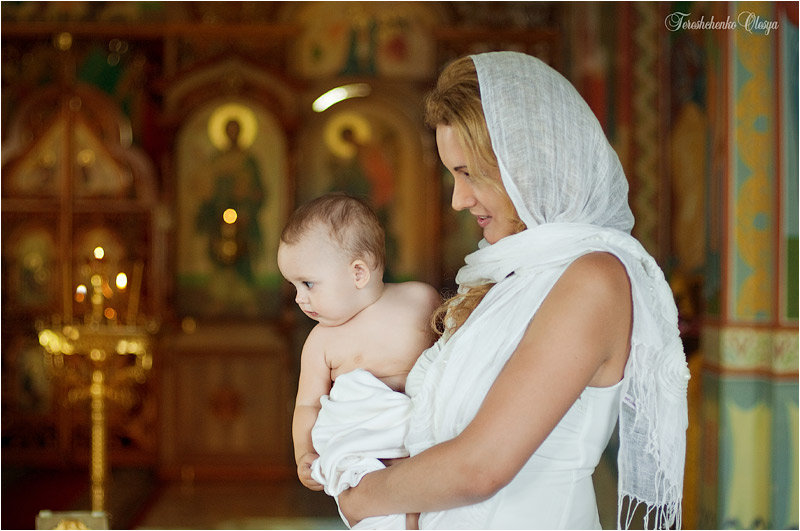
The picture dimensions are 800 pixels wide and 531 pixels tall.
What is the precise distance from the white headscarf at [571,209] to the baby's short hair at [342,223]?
0.77ft

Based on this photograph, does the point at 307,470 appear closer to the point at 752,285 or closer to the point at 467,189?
the point at 467,189

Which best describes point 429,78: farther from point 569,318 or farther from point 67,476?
point 569,318

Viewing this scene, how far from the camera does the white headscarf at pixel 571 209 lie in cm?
144

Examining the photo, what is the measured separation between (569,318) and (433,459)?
319mm

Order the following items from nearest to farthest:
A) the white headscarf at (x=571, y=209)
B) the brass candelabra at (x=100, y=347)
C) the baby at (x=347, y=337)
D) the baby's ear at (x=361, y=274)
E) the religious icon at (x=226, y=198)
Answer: the white headscarf at (x=571, y=209)
the baby at (x=347, y=337)
the baby's ear at (x=361, y=274)
the brass candelabra at (x=100, y=347)
the religious icon at (x=226, y=198)

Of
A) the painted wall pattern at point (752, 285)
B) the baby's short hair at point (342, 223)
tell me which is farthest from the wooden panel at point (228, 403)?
the baby's short hair at point (342, 223)

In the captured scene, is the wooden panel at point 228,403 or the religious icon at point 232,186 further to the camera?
the religious icon at point 232,186

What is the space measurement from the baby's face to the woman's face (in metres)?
0.29

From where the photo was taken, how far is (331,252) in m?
1.65

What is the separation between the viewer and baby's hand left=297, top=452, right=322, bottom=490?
1622mm

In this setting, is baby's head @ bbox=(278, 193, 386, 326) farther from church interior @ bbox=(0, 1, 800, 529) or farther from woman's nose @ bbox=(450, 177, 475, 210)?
church interior @ bbox=(0, 1, 800, 529)

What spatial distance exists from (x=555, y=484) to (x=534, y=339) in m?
0.34

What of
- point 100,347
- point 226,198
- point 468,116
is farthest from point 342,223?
point 226,198

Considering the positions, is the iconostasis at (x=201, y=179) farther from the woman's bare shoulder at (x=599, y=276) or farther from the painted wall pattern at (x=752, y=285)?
the woman's bare shoulder at (x=599, y=276)
